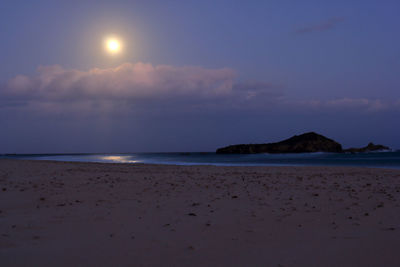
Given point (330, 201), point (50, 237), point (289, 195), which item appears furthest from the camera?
point (289, 195)

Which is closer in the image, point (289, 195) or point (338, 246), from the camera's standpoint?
point (338, 246)

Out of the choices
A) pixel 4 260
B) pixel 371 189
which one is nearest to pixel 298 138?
pixel 371 189

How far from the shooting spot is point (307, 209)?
7.32 metres

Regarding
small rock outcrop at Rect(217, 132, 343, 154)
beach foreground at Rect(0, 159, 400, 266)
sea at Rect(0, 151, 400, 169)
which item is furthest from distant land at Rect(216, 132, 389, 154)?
beach foreground at Rect(0, 159, 400, 266)

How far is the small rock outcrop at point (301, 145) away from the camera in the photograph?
421 ft

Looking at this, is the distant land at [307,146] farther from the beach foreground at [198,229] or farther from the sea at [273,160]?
the beach foreground at [198,229]

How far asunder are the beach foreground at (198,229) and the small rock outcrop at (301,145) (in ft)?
412

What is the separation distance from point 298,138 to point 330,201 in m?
137

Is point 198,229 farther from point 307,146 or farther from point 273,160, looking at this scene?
point 307,146

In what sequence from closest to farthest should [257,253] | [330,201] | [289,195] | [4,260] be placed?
[4,260] < [257,253] < [330,201] < [289,195]

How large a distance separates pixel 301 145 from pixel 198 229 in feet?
432

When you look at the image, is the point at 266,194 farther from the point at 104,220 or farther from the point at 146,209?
the point at 104,220

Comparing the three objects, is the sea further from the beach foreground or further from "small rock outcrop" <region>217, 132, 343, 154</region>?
"small rock outcrop" <region>217, 132, 343, 154</region>

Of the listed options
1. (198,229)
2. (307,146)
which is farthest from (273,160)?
(307,146)
